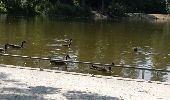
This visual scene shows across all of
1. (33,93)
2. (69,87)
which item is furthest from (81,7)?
(33,93)

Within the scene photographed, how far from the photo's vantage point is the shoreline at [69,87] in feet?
54.2

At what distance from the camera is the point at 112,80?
20.0m

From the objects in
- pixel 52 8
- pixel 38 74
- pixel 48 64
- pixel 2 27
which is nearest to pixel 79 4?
pixel 52 8

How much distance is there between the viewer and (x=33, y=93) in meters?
16.6

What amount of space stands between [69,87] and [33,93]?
204cm

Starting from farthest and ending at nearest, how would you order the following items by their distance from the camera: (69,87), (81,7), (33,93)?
(81,7) < (69,87) < (33,93)

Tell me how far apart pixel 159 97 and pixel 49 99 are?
4.72m

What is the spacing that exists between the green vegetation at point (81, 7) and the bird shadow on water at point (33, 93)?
58.4m

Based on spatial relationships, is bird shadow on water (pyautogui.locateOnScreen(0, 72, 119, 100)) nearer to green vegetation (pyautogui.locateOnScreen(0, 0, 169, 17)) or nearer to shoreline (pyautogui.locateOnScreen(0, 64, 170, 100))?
shoreline (pyautogui.locateOnScreen(0, 64, 170, 100))

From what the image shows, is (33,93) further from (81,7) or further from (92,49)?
(81,7)

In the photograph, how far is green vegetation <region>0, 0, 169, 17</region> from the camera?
76125 millimetres

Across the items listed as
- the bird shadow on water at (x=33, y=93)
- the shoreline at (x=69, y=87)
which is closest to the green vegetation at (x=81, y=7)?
the shoreline at (x=69, y=87)

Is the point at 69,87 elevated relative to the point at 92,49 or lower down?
elevated

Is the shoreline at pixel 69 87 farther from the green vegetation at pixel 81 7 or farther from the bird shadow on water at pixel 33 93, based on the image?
the green vegetation at pixel 81 7
